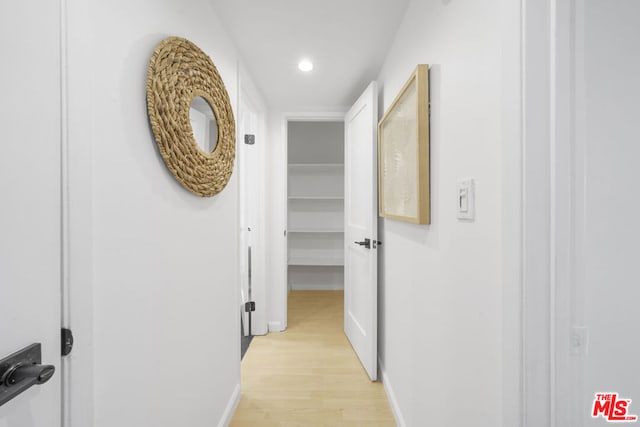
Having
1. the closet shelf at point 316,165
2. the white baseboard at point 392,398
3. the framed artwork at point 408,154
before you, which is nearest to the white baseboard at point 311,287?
the closet shelf at point 316,165

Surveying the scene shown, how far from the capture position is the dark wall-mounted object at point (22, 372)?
0.53 m

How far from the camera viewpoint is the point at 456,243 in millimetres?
1025

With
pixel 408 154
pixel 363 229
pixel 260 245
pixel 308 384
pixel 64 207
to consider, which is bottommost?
pixel 308 384

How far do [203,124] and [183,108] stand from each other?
188 millimetres

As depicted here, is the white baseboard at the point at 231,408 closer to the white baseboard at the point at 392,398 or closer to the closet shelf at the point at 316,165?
the white baseboard at the point at 392,398

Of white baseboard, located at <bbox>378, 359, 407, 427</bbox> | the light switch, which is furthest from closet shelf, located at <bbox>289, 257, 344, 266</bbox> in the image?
the light switch

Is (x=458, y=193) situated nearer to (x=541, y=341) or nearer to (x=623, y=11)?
→ (x=541, y=341)

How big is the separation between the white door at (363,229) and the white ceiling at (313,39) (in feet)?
0.77

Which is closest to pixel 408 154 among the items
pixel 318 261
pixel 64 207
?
pixel 64 207

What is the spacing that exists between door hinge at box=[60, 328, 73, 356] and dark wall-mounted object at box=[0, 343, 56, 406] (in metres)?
0.06

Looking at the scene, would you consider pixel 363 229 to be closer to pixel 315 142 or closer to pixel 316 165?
pixel 316 165

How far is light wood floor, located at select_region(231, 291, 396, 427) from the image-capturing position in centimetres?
176

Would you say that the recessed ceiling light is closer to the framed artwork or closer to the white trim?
the framed artwork

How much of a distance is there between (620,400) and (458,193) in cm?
71
